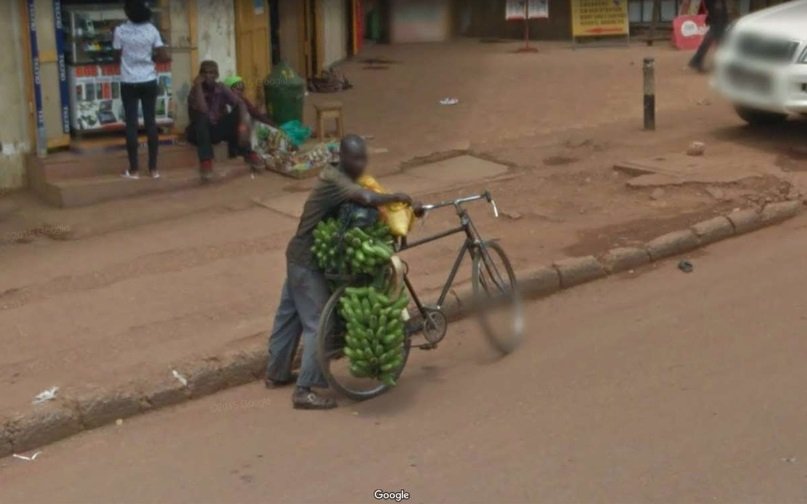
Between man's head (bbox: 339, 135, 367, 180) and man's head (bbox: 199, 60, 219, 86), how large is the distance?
5.53m

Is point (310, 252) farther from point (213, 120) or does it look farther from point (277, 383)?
point (213, 120)

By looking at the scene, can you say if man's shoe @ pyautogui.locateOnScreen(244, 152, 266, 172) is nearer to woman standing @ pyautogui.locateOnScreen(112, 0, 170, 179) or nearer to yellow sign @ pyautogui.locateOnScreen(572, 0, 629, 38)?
woman standing @ pyautogui.locateOnScreen(112, 0, 170, 179)

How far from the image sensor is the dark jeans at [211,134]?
→ 40.4 ft

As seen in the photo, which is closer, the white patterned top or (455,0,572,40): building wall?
the white patterned top

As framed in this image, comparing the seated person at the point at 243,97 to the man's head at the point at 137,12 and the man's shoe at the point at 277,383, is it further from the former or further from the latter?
the man's shoe at the point at 277,383

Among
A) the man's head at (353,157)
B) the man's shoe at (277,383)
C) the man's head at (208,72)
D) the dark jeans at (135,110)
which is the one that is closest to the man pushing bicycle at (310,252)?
the man's head at (353,157)

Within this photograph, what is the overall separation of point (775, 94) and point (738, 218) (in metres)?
2.87

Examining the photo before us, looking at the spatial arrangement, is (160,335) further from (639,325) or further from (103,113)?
(103,113)

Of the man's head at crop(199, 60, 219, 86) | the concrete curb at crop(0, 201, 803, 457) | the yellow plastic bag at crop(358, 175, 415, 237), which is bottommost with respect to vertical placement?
the concrete curb at crop(0, 201, 803, 457)

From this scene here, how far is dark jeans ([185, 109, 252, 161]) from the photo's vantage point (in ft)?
40.4

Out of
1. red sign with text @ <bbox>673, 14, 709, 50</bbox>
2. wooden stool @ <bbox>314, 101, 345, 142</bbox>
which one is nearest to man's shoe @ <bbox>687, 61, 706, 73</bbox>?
red sign with text @ <bbox>673, 14, 709, 50</bbox>

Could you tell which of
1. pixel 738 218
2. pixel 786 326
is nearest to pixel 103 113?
pixel 738 218

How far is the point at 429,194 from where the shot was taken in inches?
472

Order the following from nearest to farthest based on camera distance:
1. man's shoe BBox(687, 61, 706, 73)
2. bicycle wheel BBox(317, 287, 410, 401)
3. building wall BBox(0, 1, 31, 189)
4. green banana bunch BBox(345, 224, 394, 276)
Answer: green banana bunch BBox(345, 224, 394, 276) → bicycle wheel BBox(317, 287, 410, 401) → building wall BBox(0, 1, 31, 189) → man's shoe BBox(687, 61, 706, 73)
